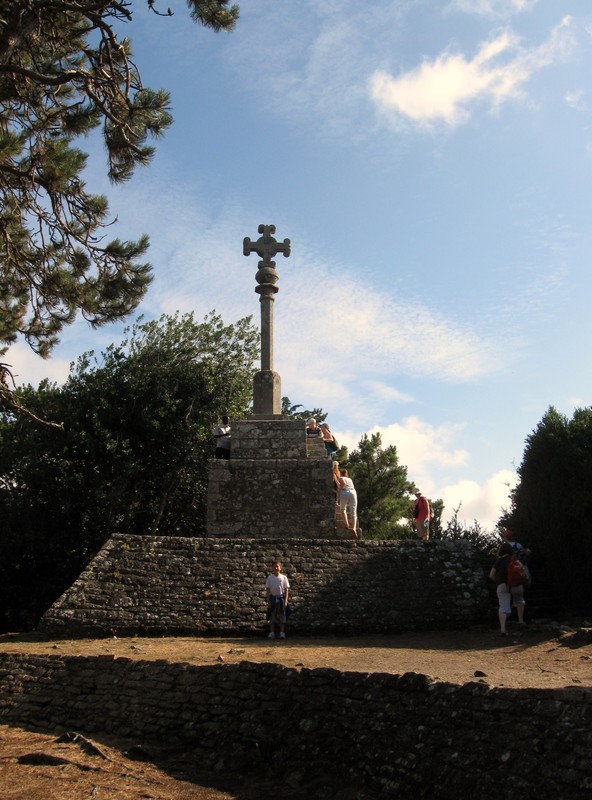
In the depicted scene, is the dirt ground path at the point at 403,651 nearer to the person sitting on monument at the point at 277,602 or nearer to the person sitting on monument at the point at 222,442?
the person sitting on monument at the point at 277,602

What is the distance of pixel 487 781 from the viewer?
5.48 metres

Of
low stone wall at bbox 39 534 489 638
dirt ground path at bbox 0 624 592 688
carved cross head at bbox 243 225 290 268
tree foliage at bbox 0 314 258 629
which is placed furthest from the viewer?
tree foliage at bbox 0 314 258 629

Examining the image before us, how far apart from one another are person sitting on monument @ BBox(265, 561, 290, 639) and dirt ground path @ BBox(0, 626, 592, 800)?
Answer: 41cm

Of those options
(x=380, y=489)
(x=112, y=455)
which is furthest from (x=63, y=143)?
(x=380, y=489)

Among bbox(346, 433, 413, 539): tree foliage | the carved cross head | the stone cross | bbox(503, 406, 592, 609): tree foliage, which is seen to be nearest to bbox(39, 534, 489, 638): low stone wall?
bbox(503, 406, 592, 609): tree foliage

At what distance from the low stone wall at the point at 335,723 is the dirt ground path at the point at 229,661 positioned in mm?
332

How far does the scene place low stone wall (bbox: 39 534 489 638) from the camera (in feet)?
42.6

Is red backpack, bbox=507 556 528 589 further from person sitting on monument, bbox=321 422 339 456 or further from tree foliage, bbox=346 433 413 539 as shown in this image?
tree foliage, bbox=346 433 413 539

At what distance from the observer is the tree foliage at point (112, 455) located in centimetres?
2305

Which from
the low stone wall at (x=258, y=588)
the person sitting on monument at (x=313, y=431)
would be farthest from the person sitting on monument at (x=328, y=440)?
the low stone wall at (x=258, y=588)

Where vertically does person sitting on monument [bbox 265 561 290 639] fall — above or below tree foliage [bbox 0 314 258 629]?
Result: below

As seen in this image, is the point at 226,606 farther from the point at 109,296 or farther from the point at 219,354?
the point at 219,354

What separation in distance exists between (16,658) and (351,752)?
629cm

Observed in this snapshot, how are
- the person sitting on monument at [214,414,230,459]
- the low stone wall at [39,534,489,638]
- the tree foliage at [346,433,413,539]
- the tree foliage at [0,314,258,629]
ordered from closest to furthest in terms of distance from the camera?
the low stone wall at [39,534,489,638], the person sitting on monument at [214,414,230,459], the tree foliage at [0,314,258,629], the tree foliage at [346,433,413,539]
